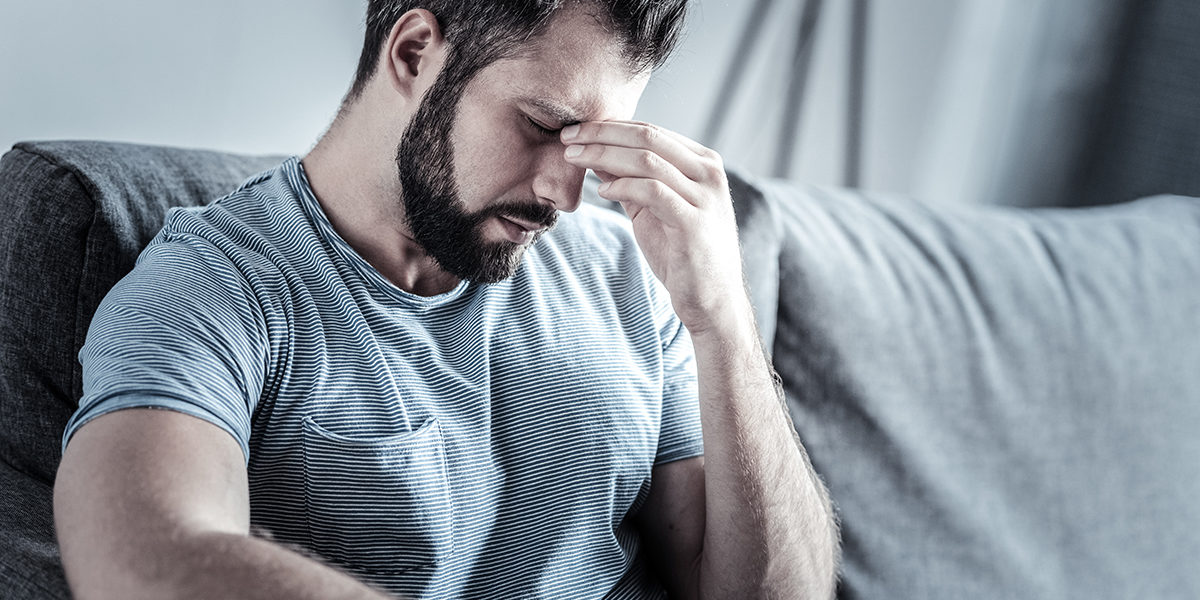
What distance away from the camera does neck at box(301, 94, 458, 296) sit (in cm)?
99

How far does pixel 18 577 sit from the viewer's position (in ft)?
2.60

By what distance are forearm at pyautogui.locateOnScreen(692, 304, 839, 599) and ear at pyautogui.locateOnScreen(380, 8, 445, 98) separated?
38 cm

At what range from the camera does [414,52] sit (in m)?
0.96

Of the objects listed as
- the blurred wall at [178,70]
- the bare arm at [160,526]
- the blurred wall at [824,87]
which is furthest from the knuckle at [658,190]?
the blurred wall at [824,87]

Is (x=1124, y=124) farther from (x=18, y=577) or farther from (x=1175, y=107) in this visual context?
(x=18, y=577)

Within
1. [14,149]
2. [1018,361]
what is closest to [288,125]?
[14,149]

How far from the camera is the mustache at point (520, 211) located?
0.98m

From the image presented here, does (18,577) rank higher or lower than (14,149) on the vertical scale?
lower

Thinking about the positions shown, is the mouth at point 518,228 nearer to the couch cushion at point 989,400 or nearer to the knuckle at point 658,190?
the knuckle at point 658,190

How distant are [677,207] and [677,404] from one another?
25cm

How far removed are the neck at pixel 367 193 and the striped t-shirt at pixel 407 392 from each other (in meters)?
0.03

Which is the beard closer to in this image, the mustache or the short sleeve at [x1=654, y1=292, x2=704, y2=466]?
the mustache

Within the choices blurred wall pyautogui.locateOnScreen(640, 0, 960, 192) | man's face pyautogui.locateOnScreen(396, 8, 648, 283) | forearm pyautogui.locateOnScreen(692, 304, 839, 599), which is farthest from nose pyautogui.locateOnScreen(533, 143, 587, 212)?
blurred wall pyautogui.locateOnScreen(640, 0, 960, 192)

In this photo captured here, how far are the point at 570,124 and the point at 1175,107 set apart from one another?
1.66 meters
